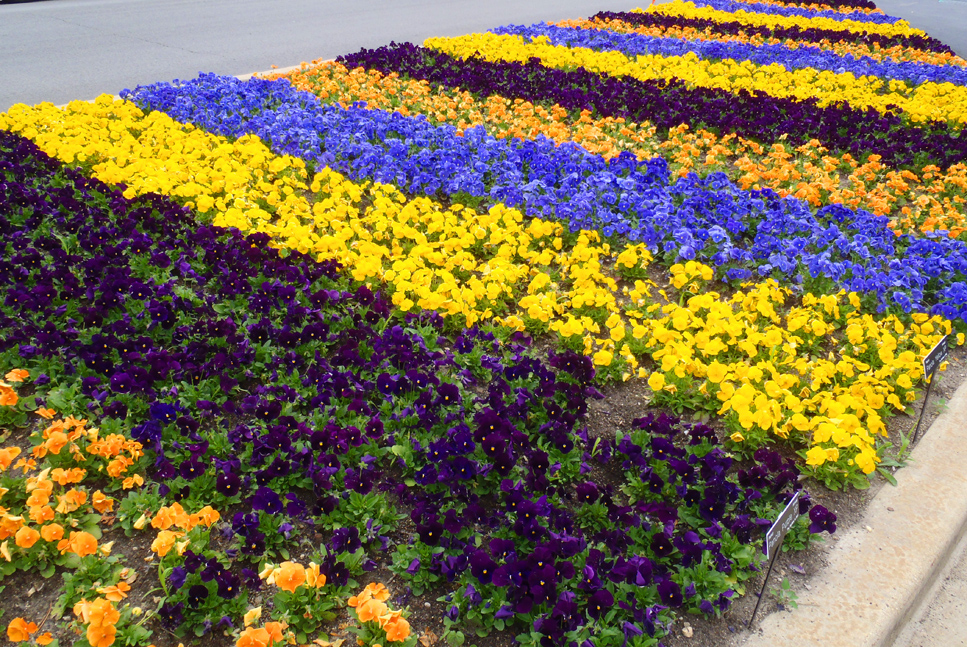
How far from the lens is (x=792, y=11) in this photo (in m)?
16.2

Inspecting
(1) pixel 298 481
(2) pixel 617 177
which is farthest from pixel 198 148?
(1) pixel 298 481

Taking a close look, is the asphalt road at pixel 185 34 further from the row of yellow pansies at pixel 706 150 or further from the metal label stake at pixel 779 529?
the metal label stake at pixel 779 529

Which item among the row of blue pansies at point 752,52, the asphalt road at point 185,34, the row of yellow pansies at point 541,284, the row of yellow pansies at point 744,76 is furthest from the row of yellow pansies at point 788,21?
the row of yellow pansies at point 541,284

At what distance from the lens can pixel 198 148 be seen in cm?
605

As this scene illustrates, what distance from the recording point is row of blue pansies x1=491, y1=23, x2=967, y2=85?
10.6 metres

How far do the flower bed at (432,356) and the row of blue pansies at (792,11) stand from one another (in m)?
10.7

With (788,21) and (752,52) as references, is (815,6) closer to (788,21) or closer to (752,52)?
(788,21)

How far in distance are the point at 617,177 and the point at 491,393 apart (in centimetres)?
329

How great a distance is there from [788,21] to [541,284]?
552 inches

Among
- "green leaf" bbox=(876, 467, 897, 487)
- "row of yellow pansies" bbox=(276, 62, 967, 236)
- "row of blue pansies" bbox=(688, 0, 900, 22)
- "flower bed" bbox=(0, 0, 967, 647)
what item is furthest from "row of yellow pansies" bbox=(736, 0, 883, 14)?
"green leaf" bbox=(876, 467, 897, 487)

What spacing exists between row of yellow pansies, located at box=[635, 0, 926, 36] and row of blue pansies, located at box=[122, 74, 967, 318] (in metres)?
10.8

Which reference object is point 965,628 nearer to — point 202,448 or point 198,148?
point 202,448

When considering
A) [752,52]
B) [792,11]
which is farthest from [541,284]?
[792,11]

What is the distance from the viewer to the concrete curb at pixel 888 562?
2402mm
